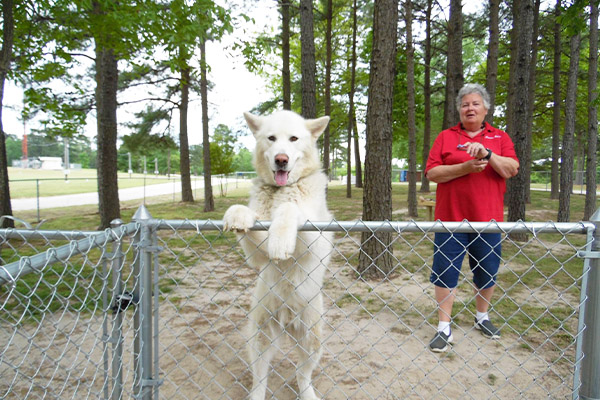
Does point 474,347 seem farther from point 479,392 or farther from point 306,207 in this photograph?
point 306,207

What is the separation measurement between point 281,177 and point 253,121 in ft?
2.19

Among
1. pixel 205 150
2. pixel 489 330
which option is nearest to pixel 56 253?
pixel 489 330

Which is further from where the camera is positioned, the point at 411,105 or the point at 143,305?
the point at 411,105

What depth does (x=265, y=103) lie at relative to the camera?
54.4 feet

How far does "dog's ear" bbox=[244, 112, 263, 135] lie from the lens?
2873 mm

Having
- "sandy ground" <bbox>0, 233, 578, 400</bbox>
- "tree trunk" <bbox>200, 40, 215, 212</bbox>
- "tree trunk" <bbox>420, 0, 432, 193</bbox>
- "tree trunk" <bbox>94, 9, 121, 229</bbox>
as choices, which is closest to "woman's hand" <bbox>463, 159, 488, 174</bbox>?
"sandy ground" <bbox>0, 233, 578, 400</bbox>

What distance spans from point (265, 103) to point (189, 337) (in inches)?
564

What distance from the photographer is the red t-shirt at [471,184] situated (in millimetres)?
3000

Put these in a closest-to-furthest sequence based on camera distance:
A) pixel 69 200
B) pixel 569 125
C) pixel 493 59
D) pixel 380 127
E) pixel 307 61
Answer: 1. pixel 380 127
2. pixel 307 61
3. pixel 493 59
4. pixel 569 125
5. pixel 69 200

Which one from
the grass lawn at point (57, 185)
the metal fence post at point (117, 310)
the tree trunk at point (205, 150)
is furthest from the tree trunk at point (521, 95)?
the grass lawn at point (57, 185)

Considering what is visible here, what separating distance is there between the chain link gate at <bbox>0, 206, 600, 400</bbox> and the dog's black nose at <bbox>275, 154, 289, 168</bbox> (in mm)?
637

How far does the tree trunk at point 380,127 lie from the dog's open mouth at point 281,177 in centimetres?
251

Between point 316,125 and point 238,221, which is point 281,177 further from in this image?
point 238,221

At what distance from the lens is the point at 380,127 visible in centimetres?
495
